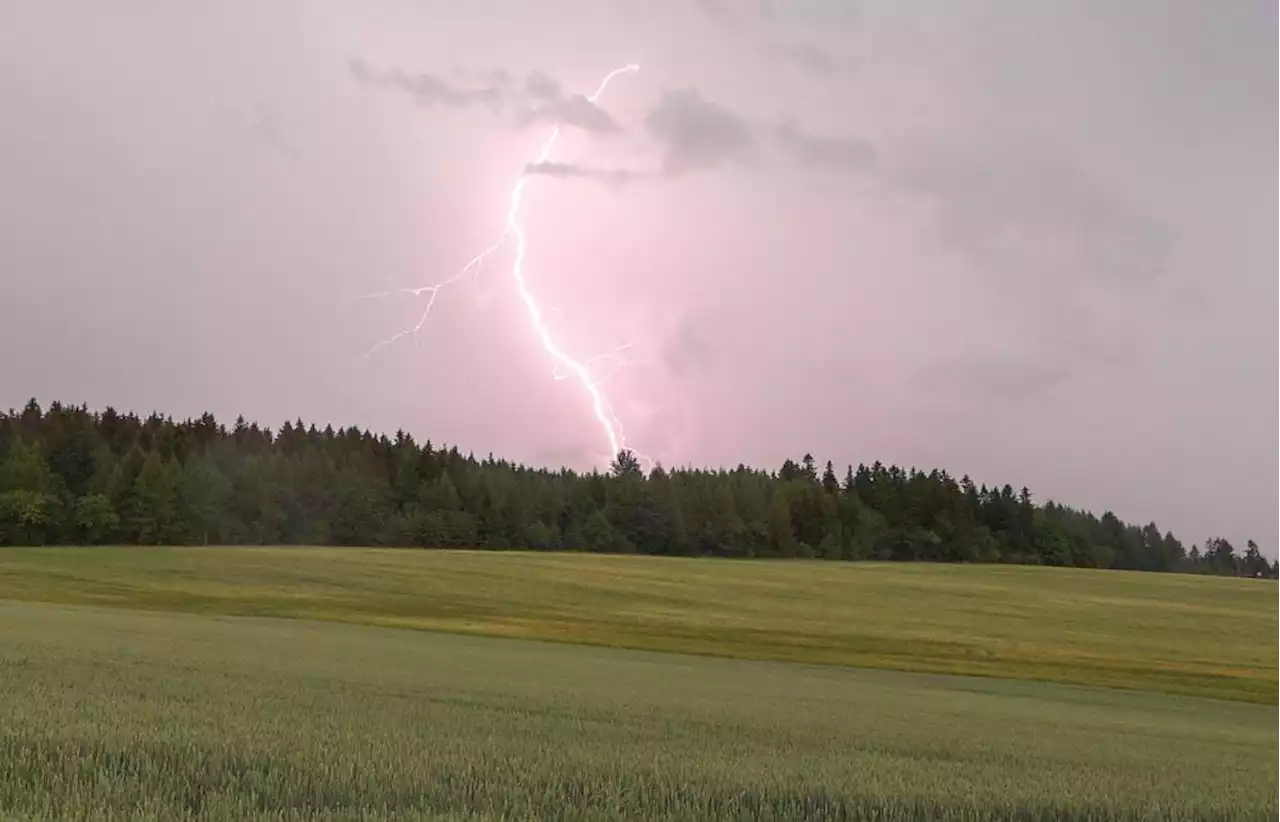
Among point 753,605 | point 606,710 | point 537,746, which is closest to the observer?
point 537,746

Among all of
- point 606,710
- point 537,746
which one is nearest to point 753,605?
point 606,710

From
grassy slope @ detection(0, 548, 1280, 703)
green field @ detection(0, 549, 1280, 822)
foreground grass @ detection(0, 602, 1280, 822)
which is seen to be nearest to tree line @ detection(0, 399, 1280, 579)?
grassy slope @ detection(0, 548, 1280, 703)

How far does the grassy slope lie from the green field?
0.36 metres

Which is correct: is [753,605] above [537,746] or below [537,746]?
below

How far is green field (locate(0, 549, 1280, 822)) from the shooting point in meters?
8.08

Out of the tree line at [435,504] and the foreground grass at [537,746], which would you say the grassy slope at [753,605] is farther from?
the tree line at [435,504]

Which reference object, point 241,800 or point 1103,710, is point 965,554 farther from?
point 241,800

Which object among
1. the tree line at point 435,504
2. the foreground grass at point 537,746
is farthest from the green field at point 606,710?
the tree line at point 435,504

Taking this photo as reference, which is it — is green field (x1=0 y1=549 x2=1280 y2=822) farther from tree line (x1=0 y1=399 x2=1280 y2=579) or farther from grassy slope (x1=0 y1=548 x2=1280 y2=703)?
tree line (x1=0 y1=399 x2=1280 y2=579)

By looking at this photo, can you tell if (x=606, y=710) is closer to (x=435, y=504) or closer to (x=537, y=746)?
Answer: (x=537, y=746)

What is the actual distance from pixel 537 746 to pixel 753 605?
4615 cm

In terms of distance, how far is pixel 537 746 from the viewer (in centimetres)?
1106

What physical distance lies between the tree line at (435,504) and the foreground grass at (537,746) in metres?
83.3

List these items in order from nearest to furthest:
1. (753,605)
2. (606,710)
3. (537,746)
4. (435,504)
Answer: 1. (537,746)
2. (606,710)
3. (753,605)
4. (435,504)
